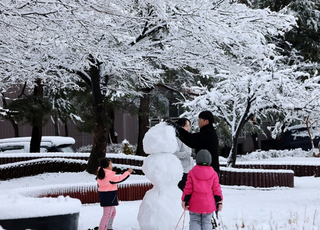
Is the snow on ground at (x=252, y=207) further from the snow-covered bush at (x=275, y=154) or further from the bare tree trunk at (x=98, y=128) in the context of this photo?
the snow-covered bush at (x=275, y=154)

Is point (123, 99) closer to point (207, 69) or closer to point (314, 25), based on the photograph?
point (207, 69)

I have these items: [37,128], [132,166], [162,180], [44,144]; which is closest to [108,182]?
[162,180]

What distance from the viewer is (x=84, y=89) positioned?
17266 millimetres

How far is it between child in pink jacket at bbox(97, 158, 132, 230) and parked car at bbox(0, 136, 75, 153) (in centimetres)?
1199

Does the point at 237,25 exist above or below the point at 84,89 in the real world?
above

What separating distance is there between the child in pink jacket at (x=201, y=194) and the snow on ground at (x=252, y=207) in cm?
79

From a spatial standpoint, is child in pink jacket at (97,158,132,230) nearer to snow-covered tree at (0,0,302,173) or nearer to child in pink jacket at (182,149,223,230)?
child in pink jacket at (182,149,223,230)

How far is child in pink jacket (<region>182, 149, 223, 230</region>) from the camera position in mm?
6023

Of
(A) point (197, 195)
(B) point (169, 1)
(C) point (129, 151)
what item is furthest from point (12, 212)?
(C) point (129, 151)

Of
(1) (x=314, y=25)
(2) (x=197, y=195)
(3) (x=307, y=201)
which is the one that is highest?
(1) (x=314, y=25)

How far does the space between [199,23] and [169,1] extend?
2346mm

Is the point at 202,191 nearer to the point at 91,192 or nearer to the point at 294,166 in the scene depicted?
the point at 91,192

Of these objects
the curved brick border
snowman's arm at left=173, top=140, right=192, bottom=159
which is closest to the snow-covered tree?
the curved brick border

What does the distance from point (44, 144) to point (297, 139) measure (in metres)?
12.3
